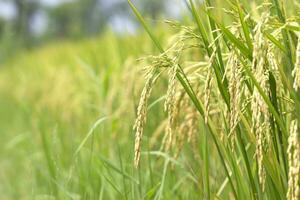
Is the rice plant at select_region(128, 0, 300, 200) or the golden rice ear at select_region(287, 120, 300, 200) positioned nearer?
the golden rice ear at select_region(287, 120, 300, 200)

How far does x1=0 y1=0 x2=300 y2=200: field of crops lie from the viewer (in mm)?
1232

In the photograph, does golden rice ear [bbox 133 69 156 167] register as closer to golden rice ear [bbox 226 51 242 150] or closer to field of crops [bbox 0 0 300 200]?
field of crops [bbox 0 0 300 200]

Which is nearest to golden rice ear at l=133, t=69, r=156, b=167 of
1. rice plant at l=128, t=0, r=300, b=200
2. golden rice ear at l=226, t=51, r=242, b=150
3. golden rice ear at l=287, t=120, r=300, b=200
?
rice plant at l=128, t=0, r=300, b=200

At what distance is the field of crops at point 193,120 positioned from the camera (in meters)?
1.23

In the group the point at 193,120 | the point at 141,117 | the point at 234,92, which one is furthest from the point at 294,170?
the point at 193,120

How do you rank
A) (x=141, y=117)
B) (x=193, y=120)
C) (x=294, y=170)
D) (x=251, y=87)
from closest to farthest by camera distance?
1. (x=294, y=170)
2. (x=141, y=117)
3. (x=251, y=87)
4. (x=193, y=120)

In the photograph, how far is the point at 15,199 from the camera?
359cm

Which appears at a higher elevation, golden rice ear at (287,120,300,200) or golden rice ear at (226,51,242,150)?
golden rice ear at (226,51,242,150)

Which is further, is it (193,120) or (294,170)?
(193,120)

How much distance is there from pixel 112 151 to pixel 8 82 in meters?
8.39

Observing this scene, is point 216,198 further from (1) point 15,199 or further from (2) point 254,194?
(1) point 15,199

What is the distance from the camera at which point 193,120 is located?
1700 millimetres

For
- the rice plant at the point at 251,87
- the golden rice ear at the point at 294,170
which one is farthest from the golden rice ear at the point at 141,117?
the golden rice ear at the point at 294,170

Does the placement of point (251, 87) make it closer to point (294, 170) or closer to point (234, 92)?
point (234, 92)
